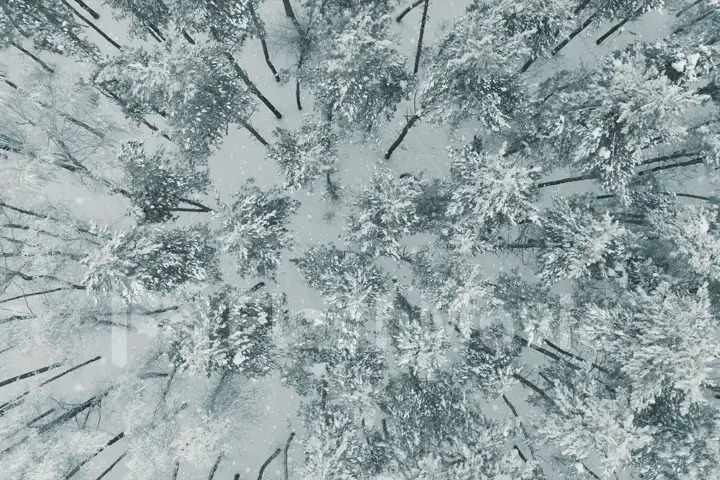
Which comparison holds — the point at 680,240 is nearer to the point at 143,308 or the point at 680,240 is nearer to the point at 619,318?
the point at 619,318

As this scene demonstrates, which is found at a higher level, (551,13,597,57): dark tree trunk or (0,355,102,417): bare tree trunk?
(551,13,597,57): dark tree trunk

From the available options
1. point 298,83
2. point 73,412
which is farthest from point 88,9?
point 73,412

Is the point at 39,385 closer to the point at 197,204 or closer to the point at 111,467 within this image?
the point at 111,467

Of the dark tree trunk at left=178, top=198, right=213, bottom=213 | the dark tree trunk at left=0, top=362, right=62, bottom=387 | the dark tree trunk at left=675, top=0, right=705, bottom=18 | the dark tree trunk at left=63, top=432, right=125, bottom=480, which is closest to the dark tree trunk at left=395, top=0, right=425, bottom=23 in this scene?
the dark tree trunk at left=675, top=0, right=705, bottom=18

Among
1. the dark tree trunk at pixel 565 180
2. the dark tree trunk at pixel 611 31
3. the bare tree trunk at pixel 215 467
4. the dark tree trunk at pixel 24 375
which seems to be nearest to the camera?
the dark tree trunk at pixel 565 180

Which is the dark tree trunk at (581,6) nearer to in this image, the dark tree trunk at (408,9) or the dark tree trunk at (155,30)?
the dark tree trunk at (408,9)

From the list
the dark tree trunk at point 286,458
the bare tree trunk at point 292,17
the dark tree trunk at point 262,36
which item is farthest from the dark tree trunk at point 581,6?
the dark tree trunk at point 286,458

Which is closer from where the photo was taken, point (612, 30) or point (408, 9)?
point (612, 30)

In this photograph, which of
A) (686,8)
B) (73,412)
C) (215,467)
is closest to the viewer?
(73,412)

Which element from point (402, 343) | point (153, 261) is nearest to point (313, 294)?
point (402, 343)

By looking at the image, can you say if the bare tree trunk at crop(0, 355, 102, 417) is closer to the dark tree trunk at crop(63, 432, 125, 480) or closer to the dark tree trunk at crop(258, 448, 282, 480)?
the dark tree trunk at crop(63, 432, 125, 480)

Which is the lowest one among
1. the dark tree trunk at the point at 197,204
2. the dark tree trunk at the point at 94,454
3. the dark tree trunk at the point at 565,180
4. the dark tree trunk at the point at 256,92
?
the dark tree trunk at the point at 94,454
